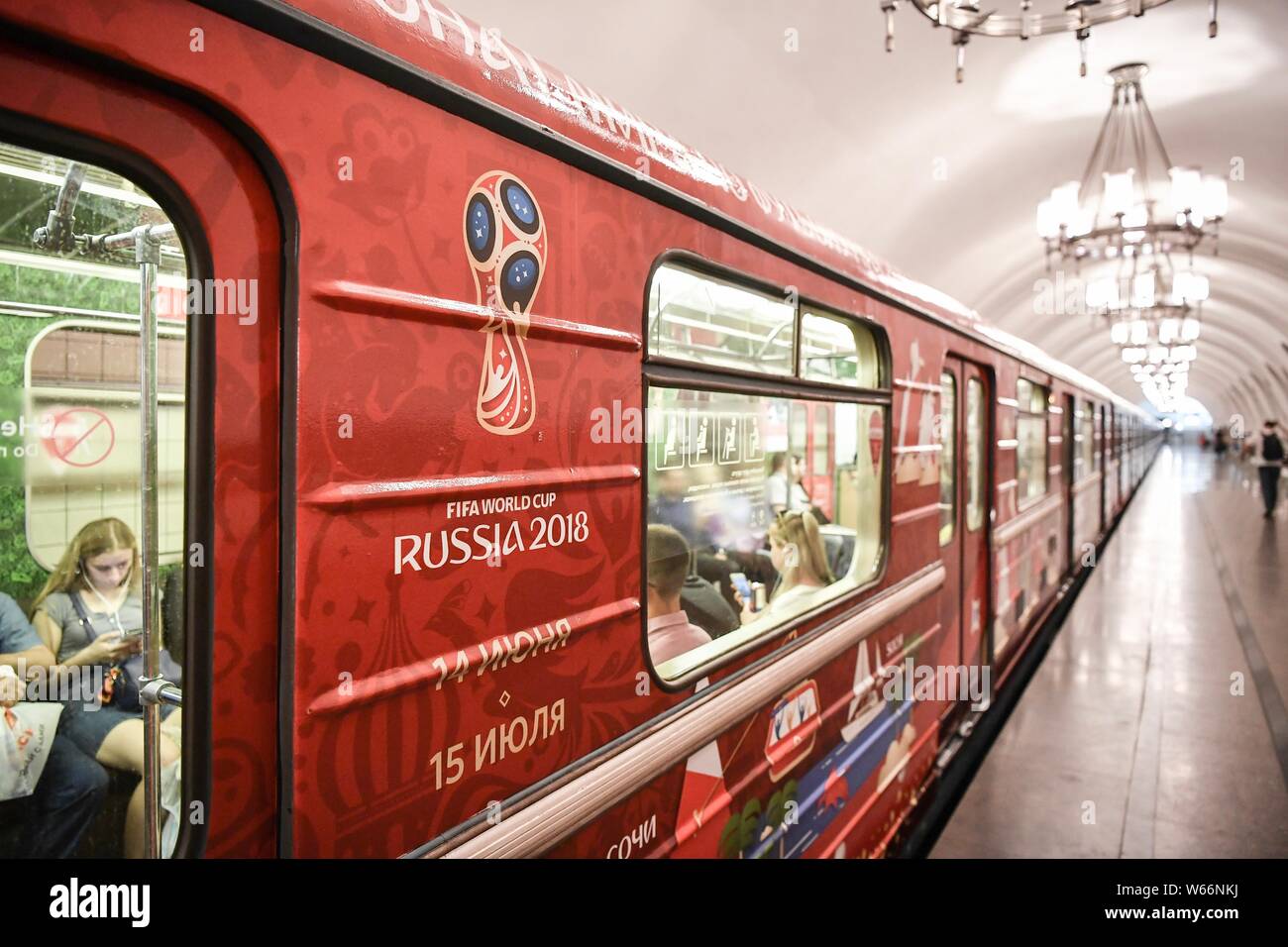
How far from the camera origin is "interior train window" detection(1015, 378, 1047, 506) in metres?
6.45

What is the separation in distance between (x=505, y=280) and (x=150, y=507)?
0.68 m

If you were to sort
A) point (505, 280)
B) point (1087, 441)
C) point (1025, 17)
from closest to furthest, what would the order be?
point (505, 280)
point (1025, 17)
point (1087, 441)

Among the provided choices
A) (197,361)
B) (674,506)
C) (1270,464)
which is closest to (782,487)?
(674,506)

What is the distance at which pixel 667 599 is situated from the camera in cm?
241

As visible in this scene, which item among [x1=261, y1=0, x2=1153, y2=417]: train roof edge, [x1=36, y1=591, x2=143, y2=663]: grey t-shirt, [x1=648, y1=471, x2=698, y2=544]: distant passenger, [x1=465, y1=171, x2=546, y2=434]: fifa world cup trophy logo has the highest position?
[x1=261, y1=0, x2=1153, y2=417]: train roof edge

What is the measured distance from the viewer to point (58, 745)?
1.89m

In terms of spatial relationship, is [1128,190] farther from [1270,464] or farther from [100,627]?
[1270,464]

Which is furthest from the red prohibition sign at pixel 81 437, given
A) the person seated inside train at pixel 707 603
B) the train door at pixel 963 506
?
the train door at pixel 963 506

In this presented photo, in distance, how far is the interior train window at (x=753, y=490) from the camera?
230 centimetres

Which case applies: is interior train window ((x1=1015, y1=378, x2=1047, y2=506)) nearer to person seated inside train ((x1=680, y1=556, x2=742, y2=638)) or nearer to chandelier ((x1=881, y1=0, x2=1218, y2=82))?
chandelier ((x1=881, y1=0, x2=1218, y2=82))

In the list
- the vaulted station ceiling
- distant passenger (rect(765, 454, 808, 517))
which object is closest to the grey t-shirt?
distant passenger (rect(765, 454, 808, 517))

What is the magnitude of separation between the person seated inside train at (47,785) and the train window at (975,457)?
14.6ft

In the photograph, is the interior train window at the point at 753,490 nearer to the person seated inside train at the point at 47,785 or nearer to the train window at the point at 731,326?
the train window at the point at 731,326

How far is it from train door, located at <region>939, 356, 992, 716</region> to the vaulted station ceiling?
5.49ft
